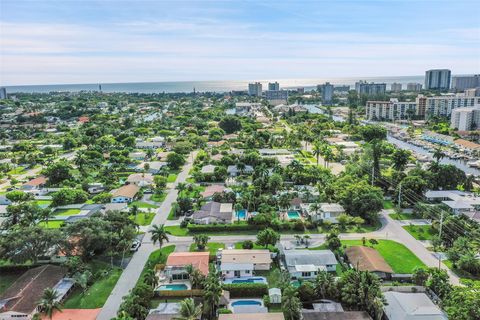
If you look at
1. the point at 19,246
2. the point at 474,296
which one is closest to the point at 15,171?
the point at 19,246

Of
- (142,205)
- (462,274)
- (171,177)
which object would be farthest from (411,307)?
(171,177)

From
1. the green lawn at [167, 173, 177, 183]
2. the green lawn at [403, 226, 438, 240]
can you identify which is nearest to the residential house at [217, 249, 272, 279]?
the green lawn at [403, 226, 438, 240]

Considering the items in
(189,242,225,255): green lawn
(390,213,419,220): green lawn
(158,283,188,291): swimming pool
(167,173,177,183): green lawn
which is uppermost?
(167,173,177,183): green lawn

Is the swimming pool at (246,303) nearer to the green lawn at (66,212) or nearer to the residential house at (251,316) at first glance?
the residential house at (251,316)

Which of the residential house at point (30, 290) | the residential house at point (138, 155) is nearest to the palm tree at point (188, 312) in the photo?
the residential house at point (30, 290)

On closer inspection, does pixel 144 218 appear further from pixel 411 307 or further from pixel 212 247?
pixel 411 307

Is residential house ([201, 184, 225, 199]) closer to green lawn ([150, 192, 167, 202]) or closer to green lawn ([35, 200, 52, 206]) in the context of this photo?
green lawn ([150, 192, 167, 202])
